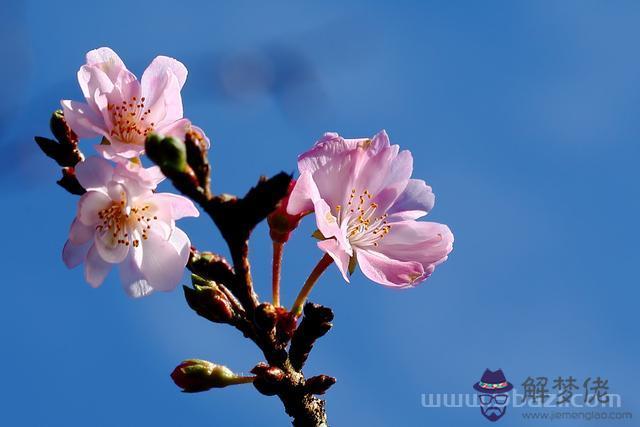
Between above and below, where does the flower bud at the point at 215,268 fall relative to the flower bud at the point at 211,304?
above

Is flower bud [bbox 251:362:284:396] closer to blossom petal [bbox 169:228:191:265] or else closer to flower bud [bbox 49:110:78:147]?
blossom petal [bbox 169:228:191:265]

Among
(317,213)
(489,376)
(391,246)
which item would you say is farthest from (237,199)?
(489,376)

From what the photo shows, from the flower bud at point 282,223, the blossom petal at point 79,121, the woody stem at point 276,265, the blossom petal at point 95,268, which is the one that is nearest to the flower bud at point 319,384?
the woody stem at point 276,265

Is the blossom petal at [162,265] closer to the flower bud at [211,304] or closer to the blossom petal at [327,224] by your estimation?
the flower bud at [211,304]

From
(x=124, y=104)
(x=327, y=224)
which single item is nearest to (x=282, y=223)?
(x=327, y=224)

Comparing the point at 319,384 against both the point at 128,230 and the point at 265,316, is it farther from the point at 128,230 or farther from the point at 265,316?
the point at 128,230
